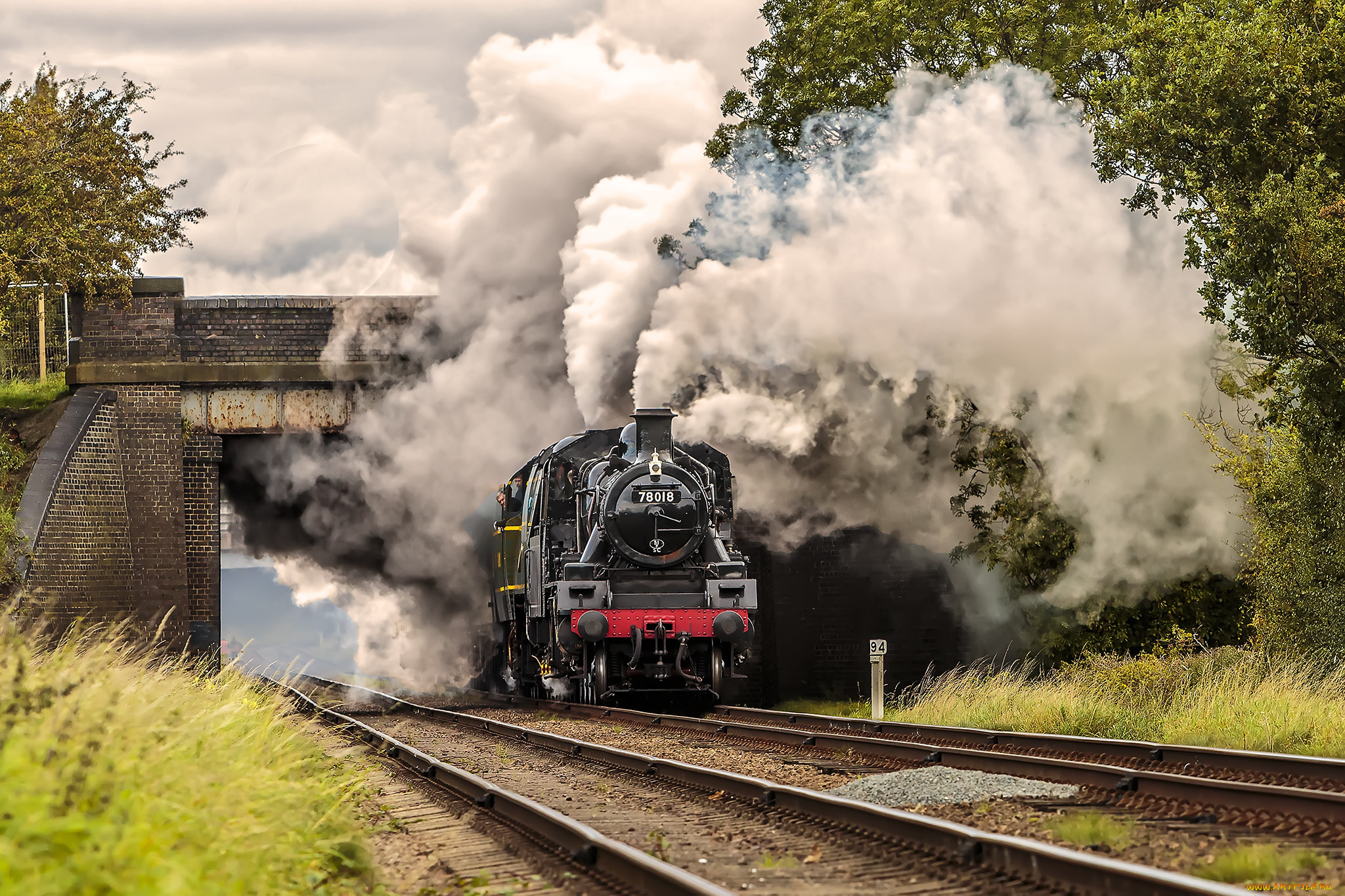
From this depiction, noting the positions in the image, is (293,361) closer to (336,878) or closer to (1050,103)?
(1050,103)

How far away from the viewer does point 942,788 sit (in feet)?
29.4

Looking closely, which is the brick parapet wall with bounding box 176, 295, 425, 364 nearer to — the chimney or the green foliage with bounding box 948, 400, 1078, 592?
the chimney

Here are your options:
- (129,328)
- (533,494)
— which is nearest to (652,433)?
(533,494)

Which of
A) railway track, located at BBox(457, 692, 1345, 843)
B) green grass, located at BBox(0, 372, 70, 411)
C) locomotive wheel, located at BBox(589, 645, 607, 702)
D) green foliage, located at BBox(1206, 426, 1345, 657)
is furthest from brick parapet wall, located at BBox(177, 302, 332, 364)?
green foliage, located at BBox(1206, 426, 1345, 657)

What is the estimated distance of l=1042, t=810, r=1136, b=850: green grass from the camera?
6.93 meters

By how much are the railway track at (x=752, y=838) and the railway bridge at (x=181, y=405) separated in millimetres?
13086

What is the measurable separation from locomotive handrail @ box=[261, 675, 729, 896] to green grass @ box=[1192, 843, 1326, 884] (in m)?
2.33

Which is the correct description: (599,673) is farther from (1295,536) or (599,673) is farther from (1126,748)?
(1295,536)

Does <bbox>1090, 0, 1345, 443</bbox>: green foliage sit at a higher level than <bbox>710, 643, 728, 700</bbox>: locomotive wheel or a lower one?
higher

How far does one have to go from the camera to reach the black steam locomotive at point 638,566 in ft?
53.1

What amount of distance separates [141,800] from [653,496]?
36.1ft

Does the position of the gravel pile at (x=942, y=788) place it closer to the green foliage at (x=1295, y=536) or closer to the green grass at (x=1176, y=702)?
the green grass at (x=1176, y=702)

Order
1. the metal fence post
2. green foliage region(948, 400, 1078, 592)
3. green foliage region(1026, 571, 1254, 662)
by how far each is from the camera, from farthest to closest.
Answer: the metal fence post, green foliage region(948, 400, 1078, 592), green foliage region(1026, 571, 1254, 662)

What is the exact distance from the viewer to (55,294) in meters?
25.4
